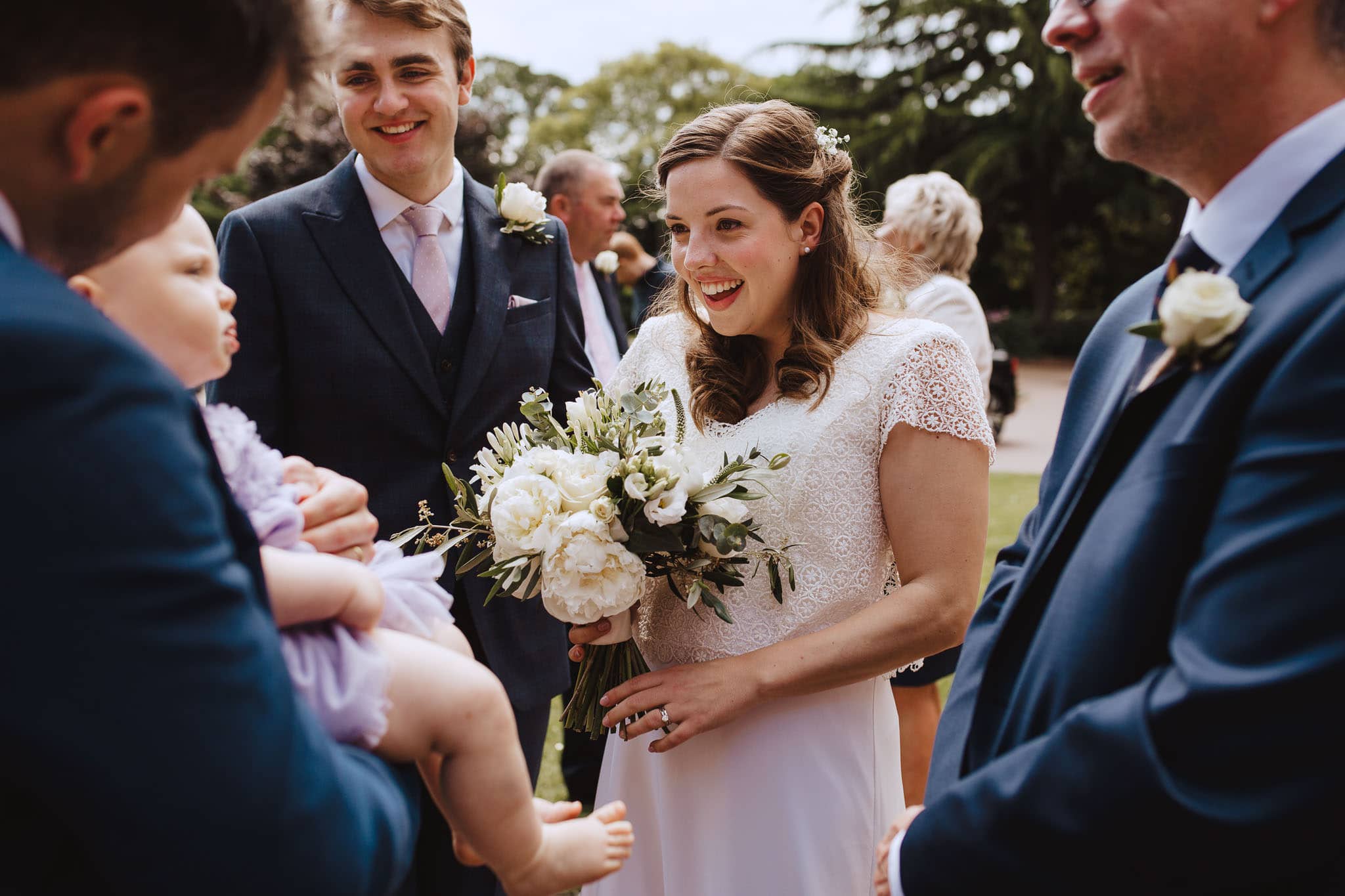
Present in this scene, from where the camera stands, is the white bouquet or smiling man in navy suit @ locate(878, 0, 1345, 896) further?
the white bouquet

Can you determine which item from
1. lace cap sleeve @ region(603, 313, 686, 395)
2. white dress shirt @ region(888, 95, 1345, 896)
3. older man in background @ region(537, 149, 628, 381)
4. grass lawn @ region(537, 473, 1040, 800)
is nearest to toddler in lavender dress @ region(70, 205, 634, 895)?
white dress shirt @ region(888, 95, 1345, 896)

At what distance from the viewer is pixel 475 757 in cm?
134

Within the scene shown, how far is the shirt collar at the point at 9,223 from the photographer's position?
91 cm

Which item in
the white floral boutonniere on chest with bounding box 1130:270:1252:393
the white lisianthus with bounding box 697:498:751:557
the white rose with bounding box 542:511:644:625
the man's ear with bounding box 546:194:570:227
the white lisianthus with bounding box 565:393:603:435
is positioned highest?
the man's ear with bounding box 546:194:570:227

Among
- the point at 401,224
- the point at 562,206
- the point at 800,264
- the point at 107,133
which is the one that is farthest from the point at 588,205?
the point at 107,133

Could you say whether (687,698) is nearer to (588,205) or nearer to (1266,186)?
(1266,186)

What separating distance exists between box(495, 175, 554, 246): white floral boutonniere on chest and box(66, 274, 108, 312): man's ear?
6.93ft

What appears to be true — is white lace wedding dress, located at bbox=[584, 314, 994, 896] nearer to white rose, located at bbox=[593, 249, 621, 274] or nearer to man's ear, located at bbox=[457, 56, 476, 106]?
man's ear, located at bbox=[457, 56, 476, 106]

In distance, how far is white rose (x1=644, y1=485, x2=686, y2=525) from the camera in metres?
2.12

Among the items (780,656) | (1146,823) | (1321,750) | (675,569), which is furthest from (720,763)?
(1321,750)

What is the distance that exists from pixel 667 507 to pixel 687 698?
50 centimetres

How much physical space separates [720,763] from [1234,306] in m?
1.68

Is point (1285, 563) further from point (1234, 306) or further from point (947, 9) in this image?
point (947, 9)

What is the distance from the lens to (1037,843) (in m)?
1.32
